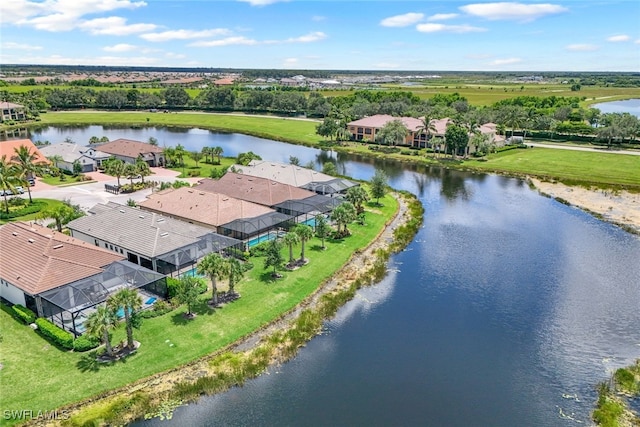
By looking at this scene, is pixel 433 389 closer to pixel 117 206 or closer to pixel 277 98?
pixel 117 206

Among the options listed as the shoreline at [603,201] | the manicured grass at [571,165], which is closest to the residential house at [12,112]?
the manicured grass at [571,165]

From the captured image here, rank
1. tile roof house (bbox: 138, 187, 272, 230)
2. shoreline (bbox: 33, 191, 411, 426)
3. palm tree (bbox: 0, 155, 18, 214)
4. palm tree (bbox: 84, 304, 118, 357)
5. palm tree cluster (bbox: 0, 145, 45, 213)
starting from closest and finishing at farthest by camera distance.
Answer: shoreline (bbox: 33, 191, 411, 426)
palm tree (bbox: 84, 304, 118, 357)
tile roof house (bbox: 138, 187, 272, 230)
palm tree (bbox: 0, 155, 18, 214)
palm tree cluster (bbox: 0, 145, 45, 213)

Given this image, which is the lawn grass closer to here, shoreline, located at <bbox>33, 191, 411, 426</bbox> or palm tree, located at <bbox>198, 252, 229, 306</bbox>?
shoreline, located at <bbox>33, 191, 411, 426</bbox>

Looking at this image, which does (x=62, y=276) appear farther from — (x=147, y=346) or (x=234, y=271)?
(x=234, y=271)

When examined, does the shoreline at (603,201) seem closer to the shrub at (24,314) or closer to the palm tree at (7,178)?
the shrub at (24,314)

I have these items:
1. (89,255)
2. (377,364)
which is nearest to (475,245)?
(377,364)

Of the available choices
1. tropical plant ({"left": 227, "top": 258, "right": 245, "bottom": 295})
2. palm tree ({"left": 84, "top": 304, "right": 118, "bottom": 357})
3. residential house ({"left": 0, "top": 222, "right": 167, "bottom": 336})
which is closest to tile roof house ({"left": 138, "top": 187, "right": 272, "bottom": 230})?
residential house ({"left": 0, "top": 222, "right": 167, "bottom": 336})

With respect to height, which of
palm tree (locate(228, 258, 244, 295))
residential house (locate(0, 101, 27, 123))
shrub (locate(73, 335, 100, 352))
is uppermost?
residential house (locate(0, 101, 27, 123))
